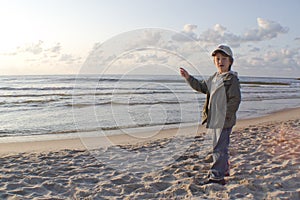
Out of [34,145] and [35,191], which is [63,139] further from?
[35,191]

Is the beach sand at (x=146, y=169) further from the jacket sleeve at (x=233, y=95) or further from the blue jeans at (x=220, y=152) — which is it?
the jacket sleeve at (x=233, y=95)

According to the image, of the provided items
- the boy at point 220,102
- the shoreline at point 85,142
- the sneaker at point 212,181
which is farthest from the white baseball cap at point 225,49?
the shoreline at point 85,142

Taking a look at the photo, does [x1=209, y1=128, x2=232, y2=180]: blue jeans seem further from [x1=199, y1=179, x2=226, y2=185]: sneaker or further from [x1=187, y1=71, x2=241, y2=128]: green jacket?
[x1=187, y1=71, x2=241, y2=128]: green jacket

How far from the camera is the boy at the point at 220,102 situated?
4.16 metres

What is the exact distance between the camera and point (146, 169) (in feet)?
17.7

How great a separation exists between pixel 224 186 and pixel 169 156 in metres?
2.05

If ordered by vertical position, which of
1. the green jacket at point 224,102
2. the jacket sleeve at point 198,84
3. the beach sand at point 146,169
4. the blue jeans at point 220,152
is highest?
the jacket sleeve at point 198,84

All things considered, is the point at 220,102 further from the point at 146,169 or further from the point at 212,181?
the point at 146,169

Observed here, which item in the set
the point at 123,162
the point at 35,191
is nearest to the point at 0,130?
the point at 123,162

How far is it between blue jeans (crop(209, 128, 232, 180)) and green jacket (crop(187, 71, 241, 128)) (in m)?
0.15

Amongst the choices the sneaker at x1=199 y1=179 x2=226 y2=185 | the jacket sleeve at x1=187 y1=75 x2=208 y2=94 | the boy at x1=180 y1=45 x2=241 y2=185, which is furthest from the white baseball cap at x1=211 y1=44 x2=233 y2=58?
the sneaker at x1=199 y1=179 x2=226 y2=185

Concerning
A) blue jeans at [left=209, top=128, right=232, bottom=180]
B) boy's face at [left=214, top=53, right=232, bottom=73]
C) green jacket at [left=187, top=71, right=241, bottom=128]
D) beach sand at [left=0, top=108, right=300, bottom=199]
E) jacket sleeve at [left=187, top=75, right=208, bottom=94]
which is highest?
boy's face at [left=214, top=53, right=232, bottom=73]

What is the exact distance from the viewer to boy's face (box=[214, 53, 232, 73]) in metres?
4.29

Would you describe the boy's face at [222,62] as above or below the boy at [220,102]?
above
